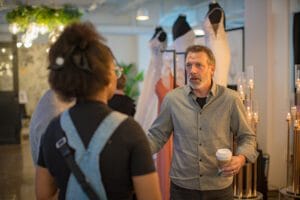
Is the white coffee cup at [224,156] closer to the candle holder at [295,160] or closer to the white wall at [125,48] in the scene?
the candle holder at [295,160]

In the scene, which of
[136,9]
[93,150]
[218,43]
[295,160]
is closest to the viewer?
[93,150]

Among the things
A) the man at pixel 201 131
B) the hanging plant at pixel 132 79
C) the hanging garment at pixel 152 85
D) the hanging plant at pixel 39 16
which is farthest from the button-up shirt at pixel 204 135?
the hanging plant at pixel 132 79

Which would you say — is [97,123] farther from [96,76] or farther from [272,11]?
[272,11]

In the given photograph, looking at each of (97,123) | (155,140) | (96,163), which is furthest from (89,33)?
(155,140)

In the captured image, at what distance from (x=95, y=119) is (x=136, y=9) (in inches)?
335

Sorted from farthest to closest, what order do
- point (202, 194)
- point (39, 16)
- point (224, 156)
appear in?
point (39, 16)
point (202, 194)
point (224, 156)

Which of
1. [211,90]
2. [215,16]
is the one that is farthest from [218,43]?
[211,90]

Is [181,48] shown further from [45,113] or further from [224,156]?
[224,156]

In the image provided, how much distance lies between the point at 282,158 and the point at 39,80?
764 cm

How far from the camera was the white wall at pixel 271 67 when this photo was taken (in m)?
4.93

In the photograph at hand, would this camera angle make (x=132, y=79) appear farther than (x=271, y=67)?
Yes

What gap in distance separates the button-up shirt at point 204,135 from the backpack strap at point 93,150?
1.10 metres

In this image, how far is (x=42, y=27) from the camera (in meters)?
6.51

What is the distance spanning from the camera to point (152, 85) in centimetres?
447
